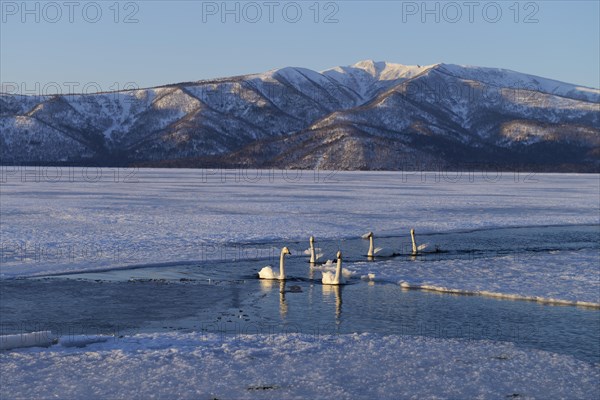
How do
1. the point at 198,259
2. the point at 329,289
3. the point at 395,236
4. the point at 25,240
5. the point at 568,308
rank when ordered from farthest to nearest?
the point at 395,236 → the point at 25,240 → the point at 198,259 → the point at 329,289 → the point at 568,308

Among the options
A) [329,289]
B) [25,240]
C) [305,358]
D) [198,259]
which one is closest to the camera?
[305,358]

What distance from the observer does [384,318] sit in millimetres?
18016

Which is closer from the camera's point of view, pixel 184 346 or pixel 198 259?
pixel 184 346

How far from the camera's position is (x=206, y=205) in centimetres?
5219

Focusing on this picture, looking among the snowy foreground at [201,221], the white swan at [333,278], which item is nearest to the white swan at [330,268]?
the white swan at [333,278]

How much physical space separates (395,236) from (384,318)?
18.6 meters

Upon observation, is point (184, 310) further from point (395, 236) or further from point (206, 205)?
point (206, 205)

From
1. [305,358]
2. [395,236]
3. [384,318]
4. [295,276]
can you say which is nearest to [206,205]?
[395,236]

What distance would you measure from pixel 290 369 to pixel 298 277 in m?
10.8

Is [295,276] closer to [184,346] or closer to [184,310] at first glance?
[184,310]

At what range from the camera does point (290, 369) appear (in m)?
13.6

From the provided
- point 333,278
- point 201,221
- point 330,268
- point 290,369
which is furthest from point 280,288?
point 201,221

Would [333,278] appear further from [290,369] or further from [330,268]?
[290,369]

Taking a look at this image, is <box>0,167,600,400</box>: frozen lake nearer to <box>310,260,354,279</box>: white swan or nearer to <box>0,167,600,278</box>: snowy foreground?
<box>0,167,600,278</box>: snowy foreground
